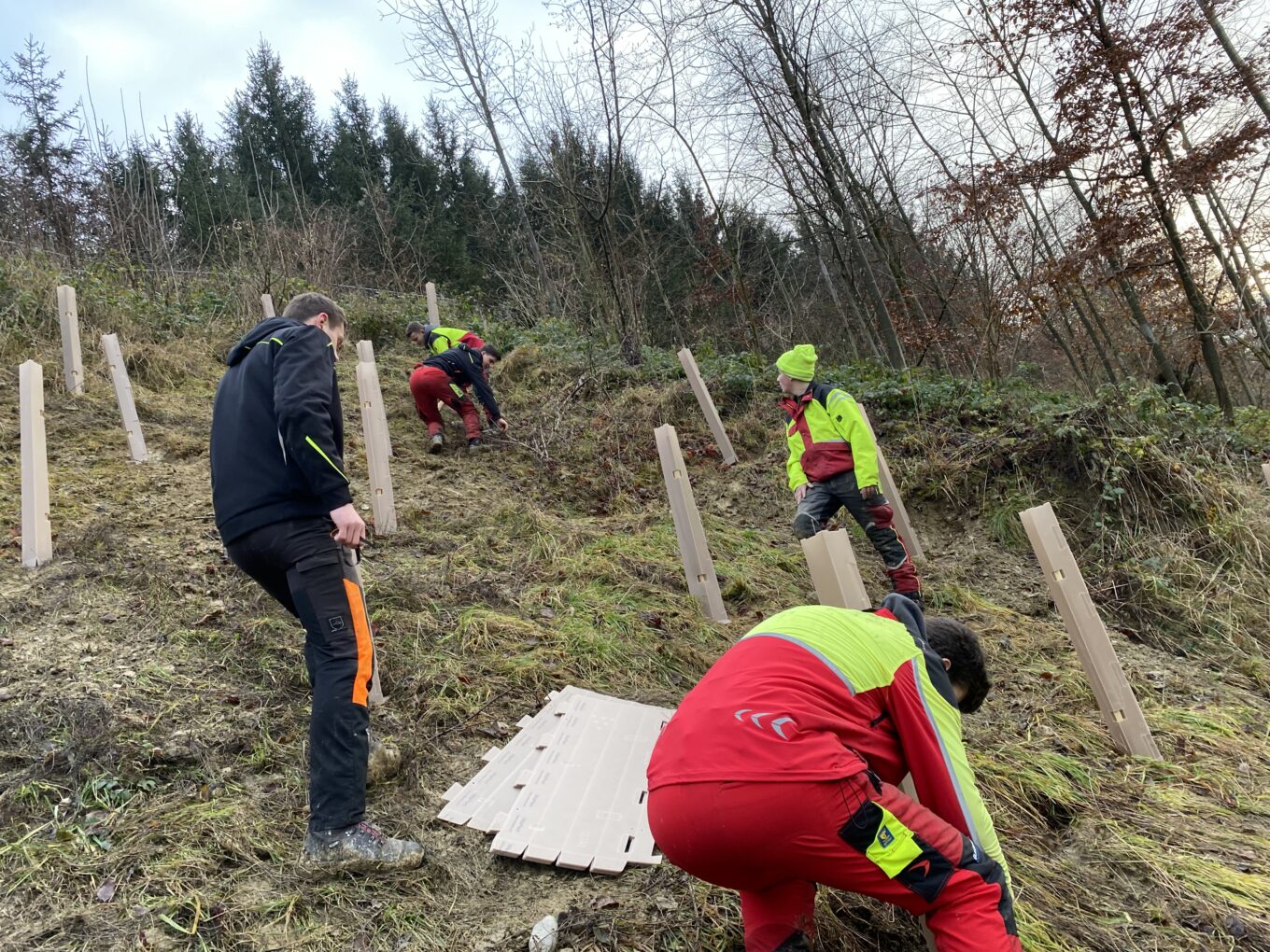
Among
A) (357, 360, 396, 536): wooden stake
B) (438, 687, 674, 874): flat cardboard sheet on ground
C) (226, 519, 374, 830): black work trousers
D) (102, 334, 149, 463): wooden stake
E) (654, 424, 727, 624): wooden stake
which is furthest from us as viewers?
(102, 334, 149, 463): wooden stake

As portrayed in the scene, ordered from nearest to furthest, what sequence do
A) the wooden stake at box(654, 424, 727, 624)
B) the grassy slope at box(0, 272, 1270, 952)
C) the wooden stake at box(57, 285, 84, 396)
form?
the grassy slope at box(0, 272, 1270, 952) → the wooden stake at box(654, 424, 727, 624) → the wooden stake at box(57, 285, 84, 396)

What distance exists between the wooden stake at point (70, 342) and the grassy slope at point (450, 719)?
248 mm

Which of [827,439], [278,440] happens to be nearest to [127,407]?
A: [278,440]

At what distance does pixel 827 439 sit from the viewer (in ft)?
18.9

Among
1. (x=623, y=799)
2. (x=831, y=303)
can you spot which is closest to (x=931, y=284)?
(x=831, y=303)

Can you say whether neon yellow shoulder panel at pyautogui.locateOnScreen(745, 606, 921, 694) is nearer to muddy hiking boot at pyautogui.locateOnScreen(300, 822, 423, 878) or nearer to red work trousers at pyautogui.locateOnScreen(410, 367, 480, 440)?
muddy hiking boot at pyautogui.locateOnScreen(300, 822, 423, 878)

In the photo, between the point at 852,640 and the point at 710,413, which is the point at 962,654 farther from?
the point at 710,413

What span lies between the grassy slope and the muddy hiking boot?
6cm

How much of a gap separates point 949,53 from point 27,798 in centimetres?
1422

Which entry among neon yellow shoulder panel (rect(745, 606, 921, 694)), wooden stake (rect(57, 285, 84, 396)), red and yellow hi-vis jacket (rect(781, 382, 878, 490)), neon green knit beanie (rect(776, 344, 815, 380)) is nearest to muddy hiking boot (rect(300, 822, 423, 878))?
neon yellow shoulder panel (rect(745, 606, 921, 694))

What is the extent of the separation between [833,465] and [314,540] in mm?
3999

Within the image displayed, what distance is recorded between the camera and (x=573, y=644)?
444 centimetres

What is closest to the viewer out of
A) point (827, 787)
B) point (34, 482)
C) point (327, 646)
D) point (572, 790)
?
point (827, 787)

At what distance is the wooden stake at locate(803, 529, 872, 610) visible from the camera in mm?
3219
